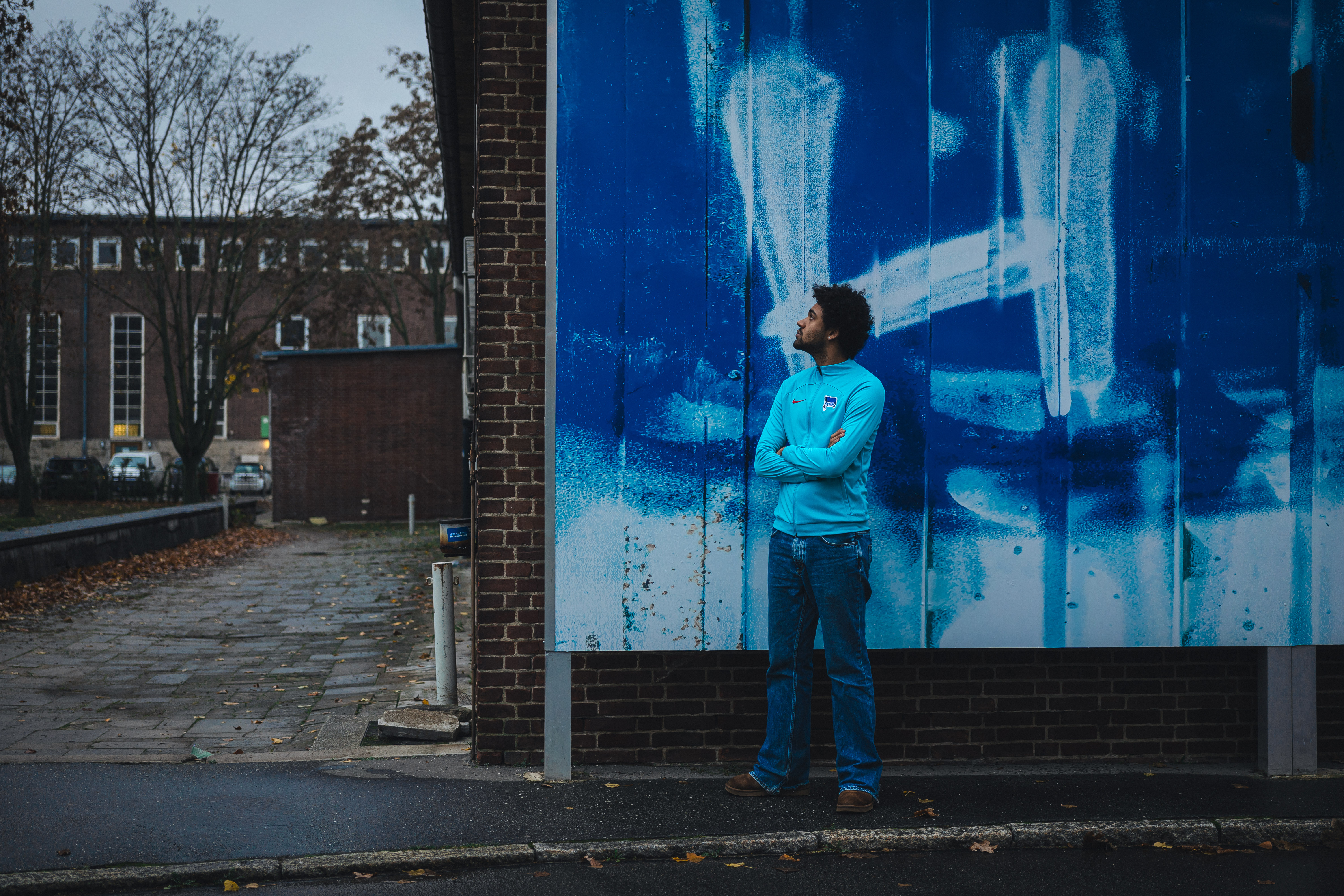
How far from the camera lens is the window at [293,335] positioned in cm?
3212

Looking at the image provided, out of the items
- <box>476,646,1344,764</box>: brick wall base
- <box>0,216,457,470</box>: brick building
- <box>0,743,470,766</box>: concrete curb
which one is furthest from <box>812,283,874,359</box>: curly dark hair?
<box>0,216,457,470</box>: brick building

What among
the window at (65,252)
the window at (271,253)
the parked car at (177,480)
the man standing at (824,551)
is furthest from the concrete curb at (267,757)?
the parked car at (177,480)

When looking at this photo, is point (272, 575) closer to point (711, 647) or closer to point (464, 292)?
point (464, 292)

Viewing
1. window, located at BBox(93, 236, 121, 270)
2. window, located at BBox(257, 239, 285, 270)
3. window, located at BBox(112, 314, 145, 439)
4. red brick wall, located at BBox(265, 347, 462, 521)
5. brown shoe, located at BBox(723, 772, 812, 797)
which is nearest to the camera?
brown shoe, located at BBox(723, 772, 812, 797)

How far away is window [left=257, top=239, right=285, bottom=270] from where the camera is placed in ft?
95.1

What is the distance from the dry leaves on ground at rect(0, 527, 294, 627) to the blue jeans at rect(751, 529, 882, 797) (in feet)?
28.0

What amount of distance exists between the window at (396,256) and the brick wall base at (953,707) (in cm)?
2865

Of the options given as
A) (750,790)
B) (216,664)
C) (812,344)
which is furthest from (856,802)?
(216,664)

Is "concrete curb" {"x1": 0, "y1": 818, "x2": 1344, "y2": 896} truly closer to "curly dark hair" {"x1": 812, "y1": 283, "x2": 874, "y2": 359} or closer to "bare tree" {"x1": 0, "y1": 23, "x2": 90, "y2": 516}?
"curly dark hair" {"x1": 812, "y1": 283, "x2": 874, "y2": 359}

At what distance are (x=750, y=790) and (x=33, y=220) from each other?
26928 millimetres

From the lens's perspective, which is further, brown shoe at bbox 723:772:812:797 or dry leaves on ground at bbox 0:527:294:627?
dry leaves on ground at bbox 0:527:294:627

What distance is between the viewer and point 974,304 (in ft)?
16.7

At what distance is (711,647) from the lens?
16.2ft

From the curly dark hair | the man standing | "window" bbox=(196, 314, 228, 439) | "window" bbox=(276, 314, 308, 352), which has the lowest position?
the man standing
